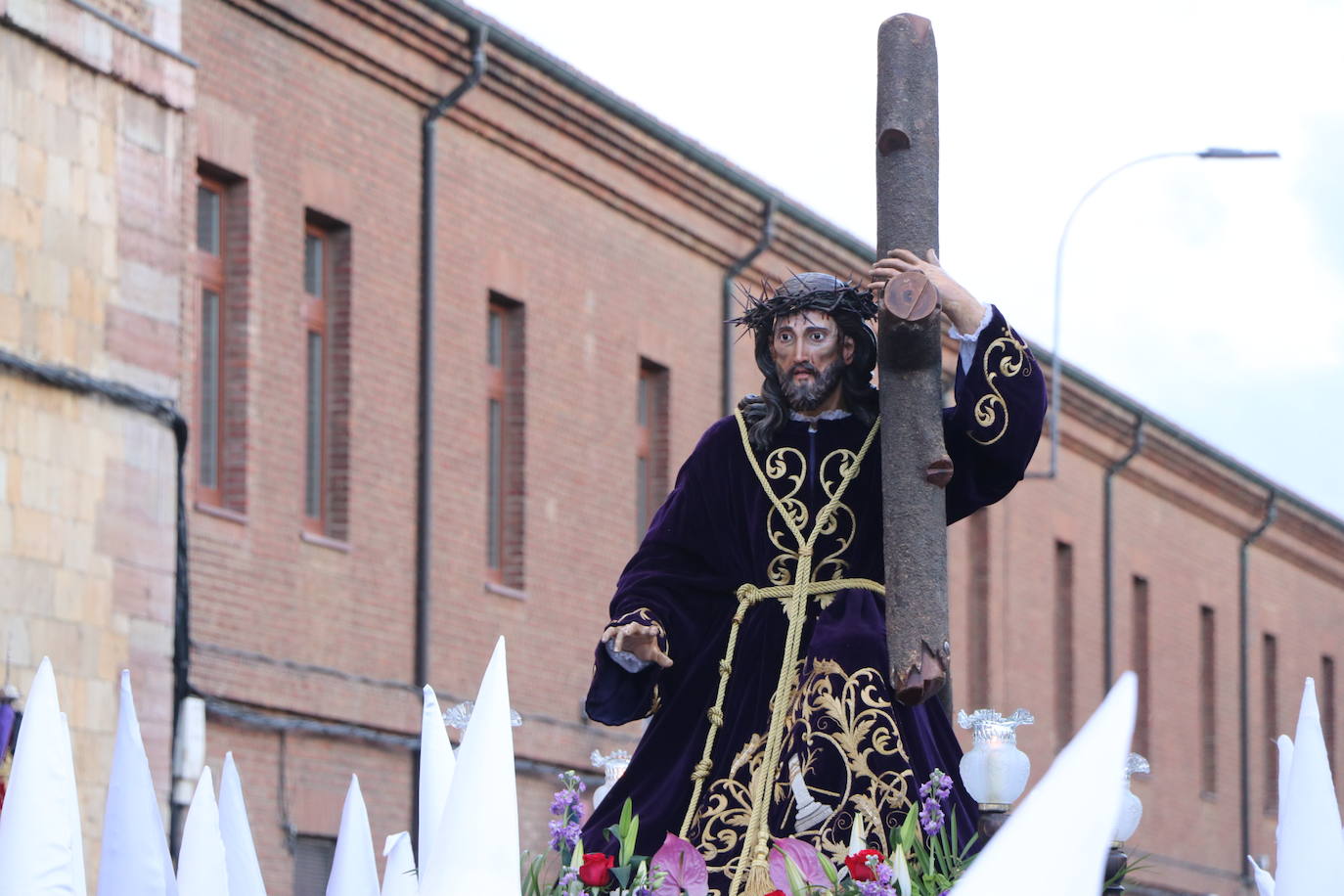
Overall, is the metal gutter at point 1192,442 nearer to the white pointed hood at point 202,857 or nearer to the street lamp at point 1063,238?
the street lamp at point 1063,238

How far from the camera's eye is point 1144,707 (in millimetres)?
30625

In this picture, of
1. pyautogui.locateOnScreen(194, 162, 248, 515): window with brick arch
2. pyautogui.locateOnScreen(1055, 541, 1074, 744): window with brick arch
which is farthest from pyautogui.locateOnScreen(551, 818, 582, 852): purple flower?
pyautogui.locateOnScreen(1055, 541, 1074, 744): window with brick arch

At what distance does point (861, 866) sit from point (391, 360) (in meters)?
13.0

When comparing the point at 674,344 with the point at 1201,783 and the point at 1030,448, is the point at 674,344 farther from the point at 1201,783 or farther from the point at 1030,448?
the point at 1030,448

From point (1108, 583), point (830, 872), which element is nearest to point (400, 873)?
point (830, 872)

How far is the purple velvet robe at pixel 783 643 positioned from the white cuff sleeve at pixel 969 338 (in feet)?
0.04

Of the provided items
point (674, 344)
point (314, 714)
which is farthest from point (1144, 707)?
point (314, 714)

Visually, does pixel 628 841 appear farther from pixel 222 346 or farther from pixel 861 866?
pixel 222 346

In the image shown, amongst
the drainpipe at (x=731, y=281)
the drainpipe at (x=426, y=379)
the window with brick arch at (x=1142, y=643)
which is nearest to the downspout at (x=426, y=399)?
the drainpipe at (x=426, y=379)

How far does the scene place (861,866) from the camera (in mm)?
5004

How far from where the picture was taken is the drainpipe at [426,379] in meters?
17.9

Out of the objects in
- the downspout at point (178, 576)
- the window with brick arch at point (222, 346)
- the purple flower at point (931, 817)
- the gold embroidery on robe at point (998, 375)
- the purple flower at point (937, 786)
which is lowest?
the purple flower at point (931, 817)

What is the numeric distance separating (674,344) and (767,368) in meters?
15.1

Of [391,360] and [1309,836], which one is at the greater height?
[391,360]
